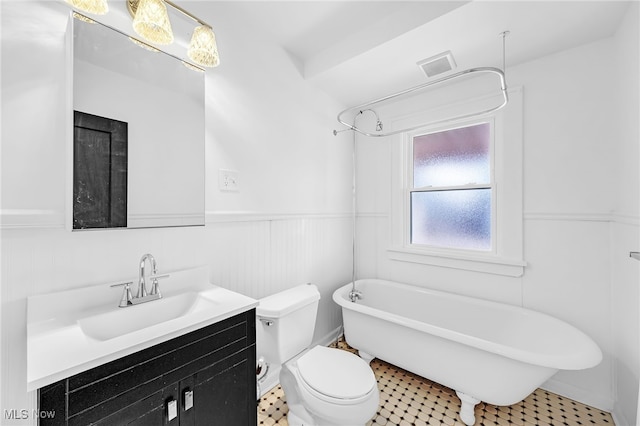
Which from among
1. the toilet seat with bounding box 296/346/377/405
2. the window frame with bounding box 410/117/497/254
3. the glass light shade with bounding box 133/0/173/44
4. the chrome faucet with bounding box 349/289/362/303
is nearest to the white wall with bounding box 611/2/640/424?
the window frame with bounding box 410/117/497/254

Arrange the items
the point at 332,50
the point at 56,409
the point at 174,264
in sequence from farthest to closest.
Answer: the point at 332,50 → the point at 174,264 → the point at 56,409

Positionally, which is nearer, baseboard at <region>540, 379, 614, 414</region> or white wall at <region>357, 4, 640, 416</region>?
white wall at <region>357, 4, 640, 416</region>

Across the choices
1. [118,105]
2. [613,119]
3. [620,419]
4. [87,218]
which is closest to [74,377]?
[87,218]

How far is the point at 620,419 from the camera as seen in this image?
1.53 metres

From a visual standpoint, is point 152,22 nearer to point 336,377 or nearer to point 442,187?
point 336,377

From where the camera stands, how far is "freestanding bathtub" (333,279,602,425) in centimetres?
137

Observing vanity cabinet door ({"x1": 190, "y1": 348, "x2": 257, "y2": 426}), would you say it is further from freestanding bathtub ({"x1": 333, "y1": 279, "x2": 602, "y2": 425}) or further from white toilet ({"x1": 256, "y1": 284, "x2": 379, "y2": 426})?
freestanding bathtub ({"x1": 333, "y1": 279, "x2": 602, "y2": 425})

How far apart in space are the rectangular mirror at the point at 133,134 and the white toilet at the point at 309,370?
71cm

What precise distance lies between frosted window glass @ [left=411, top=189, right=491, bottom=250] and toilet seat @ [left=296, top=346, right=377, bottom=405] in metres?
1.41

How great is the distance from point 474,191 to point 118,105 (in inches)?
97.3

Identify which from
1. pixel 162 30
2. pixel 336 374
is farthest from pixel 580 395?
pixel 162 30

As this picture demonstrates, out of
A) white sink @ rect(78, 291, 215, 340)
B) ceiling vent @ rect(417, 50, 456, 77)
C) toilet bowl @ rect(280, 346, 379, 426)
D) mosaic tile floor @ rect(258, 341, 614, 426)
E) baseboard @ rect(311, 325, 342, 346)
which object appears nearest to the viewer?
Result: white sink @ rect(78, 291, 215, 340)

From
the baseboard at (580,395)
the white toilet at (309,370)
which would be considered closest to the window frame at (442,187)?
the baseboard at (580,395)

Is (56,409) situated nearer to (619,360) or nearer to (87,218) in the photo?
(87,218)
